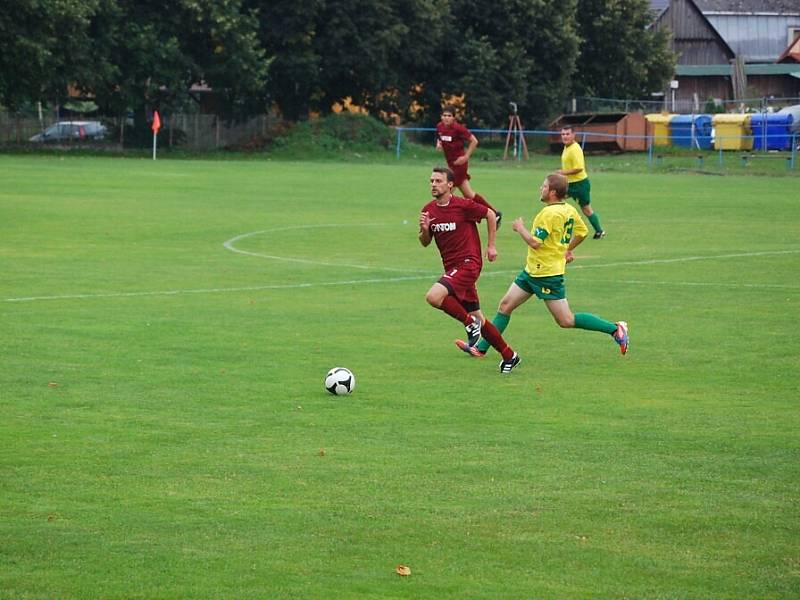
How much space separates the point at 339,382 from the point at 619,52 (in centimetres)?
7002

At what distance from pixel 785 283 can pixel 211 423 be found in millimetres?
11709

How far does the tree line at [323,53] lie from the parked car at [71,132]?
2.72 m

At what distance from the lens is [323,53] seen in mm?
66500

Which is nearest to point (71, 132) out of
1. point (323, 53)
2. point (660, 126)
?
point (323, 53)

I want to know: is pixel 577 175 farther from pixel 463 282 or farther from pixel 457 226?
pixel 463 282

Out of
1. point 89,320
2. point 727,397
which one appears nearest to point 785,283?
point 727,397

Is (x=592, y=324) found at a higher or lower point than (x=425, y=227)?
lower

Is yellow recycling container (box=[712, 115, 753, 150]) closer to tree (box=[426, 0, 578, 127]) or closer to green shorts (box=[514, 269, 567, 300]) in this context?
tree (box=[426, 0, 578, 127])

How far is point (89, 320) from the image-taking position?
1572 centimetres

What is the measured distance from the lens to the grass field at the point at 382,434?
7.07 metres

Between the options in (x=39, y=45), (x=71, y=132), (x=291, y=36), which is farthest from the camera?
(x=71, y=132)

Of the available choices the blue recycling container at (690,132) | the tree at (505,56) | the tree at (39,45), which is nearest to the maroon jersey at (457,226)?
the tree at (39,45)

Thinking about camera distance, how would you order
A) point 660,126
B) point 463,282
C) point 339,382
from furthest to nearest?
point 660,126 < point 463,282 < point 339,382

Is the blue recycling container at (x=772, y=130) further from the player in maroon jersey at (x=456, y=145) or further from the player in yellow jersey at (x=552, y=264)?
the player in yellow jersey at (x=552, y=264)
